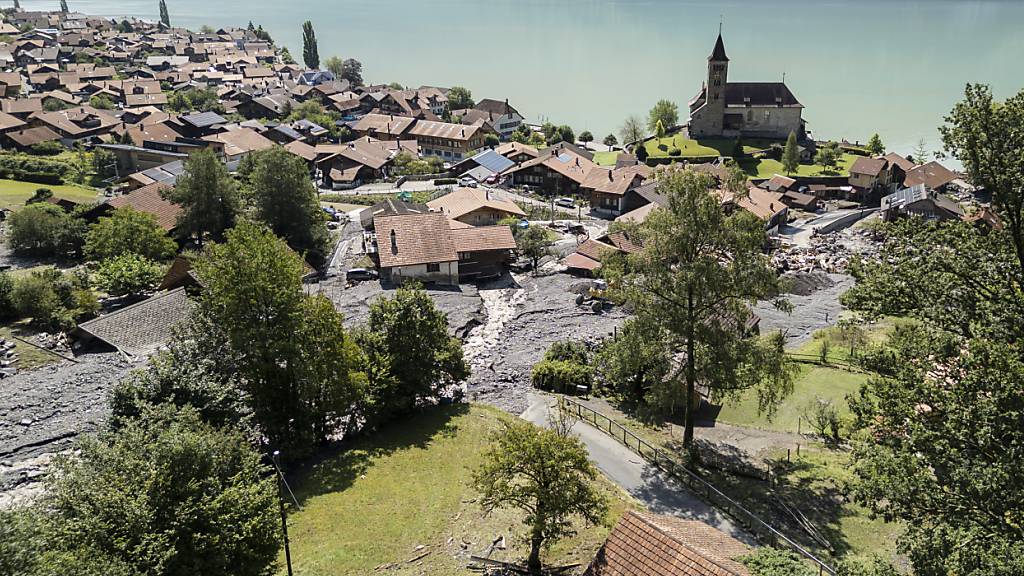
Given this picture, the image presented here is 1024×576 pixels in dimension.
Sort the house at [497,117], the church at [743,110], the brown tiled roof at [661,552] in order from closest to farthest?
the brown tiled roof at [661,552]
the church at [743,110]
the house at [497,117]

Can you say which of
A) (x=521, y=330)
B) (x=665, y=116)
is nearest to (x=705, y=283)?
(x=521, y=330)

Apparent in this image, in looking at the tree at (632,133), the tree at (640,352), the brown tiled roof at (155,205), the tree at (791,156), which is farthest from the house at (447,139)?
the tree at (640,352)

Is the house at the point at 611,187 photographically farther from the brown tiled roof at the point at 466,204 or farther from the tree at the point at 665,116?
the tree at the point at 665,116

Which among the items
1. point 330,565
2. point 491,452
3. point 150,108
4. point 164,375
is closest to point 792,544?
point 491,452

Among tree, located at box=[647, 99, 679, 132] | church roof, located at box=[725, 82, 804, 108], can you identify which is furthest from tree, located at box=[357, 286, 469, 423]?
church roof, located at box=[725, 82, 804, 108]

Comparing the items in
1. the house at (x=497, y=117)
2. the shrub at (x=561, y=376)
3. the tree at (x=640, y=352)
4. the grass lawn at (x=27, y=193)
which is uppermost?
the house at (x=497, y=117)

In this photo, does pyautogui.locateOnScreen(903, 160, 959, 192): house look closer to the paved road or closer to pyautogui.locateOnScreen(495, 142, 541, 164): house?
pyautogui.locateOnScreen(495, 142, 541, 164): house

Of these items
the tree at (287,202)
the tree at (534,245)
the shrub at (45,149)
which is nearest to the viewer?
the tree at (287,202)
